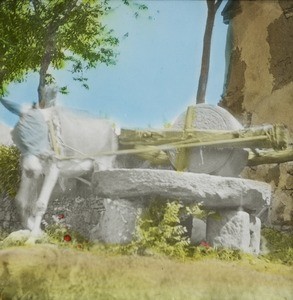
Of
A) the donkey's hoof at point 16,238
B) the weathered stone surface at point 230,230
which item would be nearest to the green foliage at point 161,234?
the weathered stone surface at point 230,230

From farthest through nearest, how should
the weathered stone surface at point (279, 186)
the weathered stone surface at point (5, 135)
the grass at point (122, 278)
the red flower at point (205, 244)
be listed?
the weathered stone surface at point (279, 186), the weathered stone surface at point (5, 135), the red flower at point (205, 244), the grass at point (122, 278)

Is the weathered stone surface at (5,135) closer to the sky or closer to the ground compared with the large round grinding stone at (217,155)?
closer to the ground

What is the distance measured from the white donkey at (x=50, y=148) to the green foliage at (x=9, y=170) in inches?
3.5

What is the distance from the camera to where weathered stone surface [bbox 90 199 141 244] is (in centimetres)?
324

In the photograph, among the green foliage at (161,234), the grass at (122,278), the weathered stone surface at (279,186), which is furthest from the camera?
the weathered stone surface at (279,186)

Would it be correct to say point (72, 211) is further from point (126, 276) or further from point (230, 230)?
point (230, 230)

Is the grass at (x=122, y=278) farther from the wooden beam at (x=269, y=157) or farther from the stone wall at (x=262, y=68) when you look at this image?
the stone wall at (x=262, y=68)

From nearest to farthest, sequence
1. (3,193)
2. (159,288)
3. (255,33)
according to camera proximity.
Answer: (159,288), (3,193), (255,33)

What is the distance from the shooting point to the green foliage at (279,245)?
11.1ft

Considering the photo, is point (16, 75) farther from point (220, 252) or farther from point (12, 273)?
point (220, 252)

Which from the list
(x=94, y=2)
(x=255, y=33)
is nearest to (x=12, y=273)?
(x=94, y=2)

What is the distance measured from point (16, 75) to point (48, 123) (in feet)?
1.34

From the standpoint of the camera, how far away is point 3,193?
11.6ft

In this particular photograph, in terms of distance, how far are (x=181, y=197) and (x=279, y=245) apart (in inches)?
27.7
